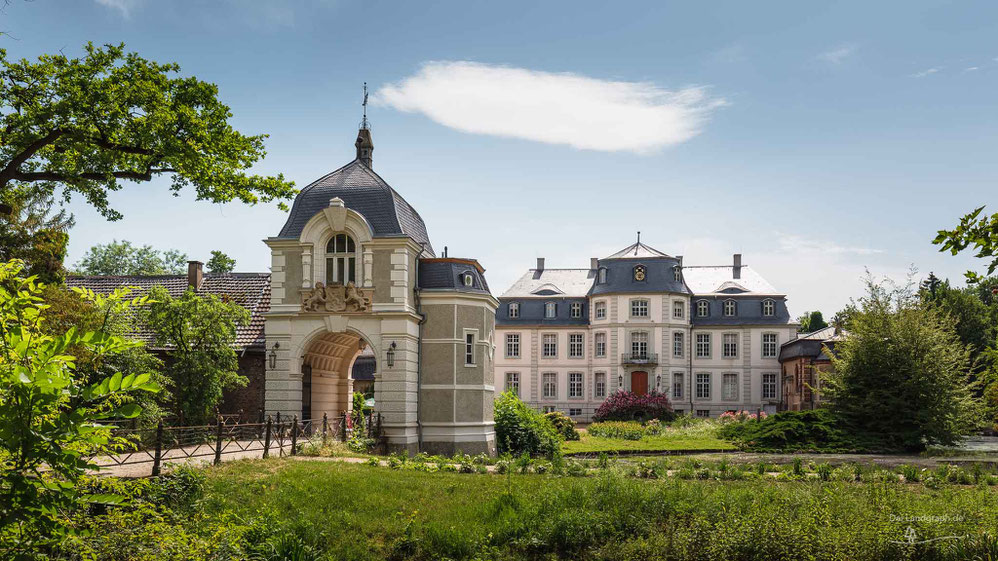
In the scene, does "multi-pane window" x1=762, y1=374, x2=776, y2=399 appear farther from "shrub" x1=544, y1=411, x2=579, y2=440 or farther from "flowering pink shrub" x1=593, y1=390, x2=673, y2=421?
"shrub" x1=544, y1=411, x2=579, y2=440

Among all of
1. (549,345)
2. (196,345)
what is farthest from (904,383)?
(549,345)

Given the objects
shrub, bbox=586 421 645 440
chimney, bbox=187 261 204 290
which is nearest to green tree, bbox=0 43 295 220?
chimney, bbox=187 261 204 290

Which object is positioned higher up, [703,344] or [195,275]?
[195,275]

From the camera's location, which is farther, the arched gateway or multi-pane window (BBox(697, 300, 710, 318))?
multi-pane window (BBox(697, 300, 710, 318))

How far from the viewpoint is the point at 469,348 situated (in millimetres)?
25906

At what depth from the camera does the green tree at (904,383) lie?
80.9 feet

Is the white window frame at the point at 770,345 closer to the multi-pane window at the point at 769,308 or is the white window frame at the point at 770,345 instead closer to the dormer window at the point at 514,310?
the multi-pane window at the point at 769,308

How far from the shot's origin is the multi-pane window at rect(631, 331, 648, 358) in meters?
48.9

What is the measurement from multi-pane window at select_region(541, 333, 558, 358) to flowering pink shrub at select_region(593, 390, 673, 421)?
8481 millimetres

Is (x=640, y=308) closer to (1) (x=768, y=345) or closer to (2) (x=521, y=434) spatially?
(1) (x=768, y=345)

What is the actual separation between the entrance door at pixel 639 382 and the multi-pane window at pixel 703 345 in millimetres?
4069

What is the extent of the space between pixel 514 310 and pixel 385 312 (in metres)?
29.5

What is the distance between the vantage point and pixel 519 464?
57.4ft

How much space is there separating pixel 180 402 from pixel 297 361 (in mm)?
3447
